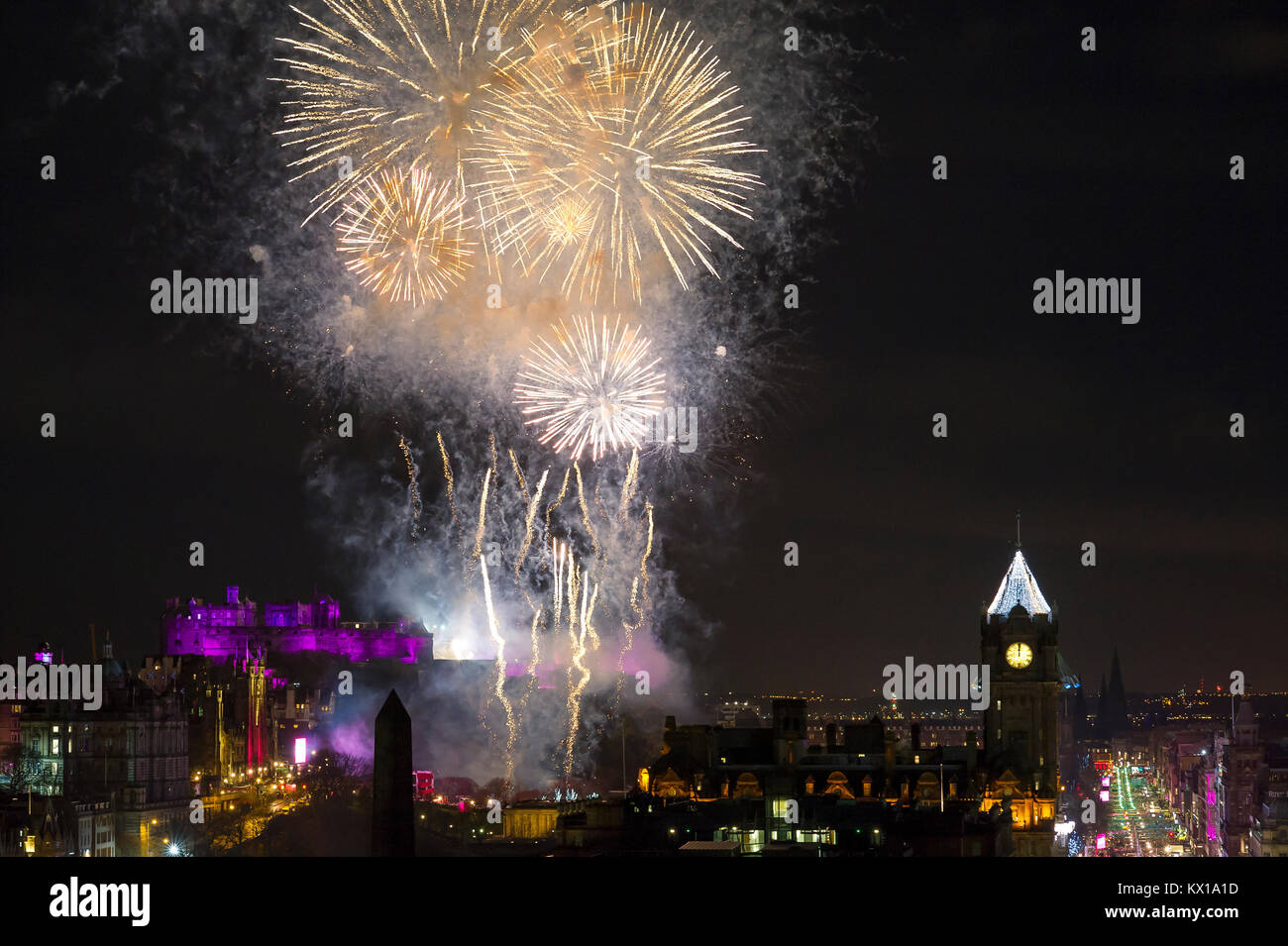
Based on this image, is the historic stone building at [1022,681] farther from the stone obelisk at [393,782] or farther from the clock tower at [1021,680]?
the stone obelisk at [393,782]

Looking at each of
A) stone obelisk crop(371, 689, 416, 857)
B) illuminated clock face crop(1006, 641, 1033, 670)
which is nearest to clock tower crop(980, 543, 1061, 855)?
illuminated clock face crop(1006, 641, 1033, 670)

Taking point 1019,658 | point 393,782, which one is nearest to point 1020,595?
point 1019,658

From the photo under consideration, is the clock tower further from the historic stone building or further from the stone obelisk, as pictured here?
the stone obelisk

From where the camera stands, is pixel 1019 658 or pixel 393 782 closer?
pixel 393 782

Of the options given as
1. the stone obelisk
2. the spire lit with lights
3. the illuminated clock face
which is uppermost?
the spire lit with lights

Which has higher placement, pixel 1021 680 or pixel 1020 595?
pixel 1020 595

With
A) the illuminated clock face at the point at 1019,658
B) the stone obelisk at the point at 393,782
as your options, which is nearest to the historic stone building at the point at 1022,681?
the illuminated clock face at the point at 1019,658

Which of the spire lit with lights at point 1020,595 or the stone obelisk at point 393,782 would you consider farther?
the spire lit with lights at point 1020,595

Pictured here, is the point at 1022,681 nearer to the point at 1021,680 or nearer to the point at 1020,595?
the point at 1021,680
